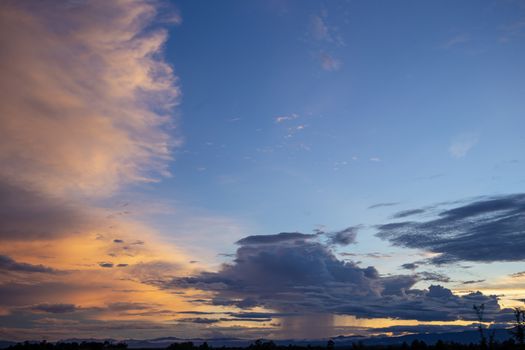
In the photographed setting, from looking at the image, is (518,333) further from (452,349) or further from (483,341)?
(452,349)

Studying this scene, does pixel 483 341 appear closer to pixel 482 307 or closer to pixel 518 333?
pixel 482 307

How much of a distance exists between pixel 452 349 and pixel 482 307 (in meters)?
130

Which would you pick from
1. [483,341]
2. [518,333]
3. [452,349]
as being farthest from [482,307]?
[452,349]

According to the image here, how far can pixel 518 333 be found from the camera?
256ft

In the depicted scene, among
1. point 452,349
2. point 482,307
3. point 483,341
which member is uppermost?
point 482,307

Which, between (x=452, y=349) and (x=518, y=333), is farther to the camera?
(x=452, y=349)

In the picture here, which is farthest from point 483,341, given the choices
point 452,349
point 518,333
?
point 452,349

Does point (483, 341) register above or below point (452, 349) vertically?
above

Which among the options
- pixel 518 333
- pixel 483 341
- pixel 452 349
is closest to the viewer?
pixel 483 341

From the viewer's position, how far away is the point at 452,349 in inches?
7288

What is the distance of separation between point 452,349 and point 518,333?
395 ft

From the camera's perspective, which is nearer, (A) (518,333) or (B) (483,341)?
(B) (483,341)

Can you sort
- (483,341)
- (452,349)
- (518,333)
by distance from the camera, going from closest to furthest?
(483,341)
(518,333)
(452,349)

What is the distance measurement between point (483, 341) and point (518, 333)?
1151 centimetres
